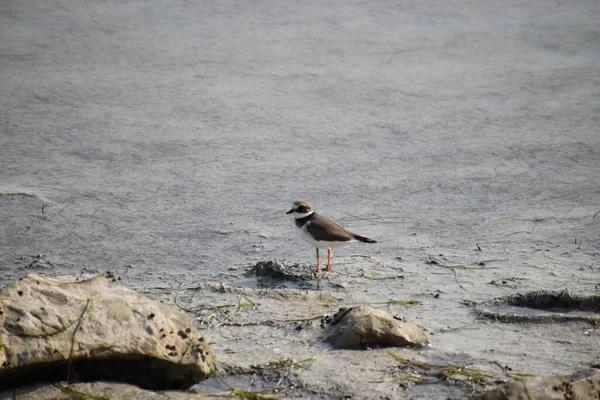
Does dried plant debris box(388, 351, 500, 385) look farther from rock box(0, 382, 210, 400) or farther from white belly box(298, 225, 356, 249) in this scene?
white belly box(298, 225, 356, 249)

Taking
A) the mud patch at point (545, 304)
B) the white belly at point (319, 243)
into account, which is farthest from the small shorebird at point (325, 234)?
the mud patch at point (545, 304)

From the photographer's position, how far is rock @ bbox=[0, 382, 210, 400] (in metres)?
3.55

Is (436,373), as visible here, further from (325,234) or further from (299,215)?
(299,215)

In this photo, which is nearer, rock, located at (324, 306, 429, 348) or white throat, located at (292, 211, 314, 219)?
rock, located at (324, 306, 429, 348)

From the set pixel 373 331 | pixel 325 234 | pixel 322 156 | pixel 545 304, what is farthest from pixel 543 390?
pixel 322 156

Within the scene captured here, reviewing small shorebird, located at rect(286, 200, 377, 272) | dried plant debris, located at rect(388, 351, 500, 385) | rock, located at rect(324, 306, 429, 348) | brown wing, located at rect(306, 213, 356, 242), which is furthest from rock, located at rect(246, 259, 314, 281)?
dried plant debris, located at rect(388, 351, 500, 385)

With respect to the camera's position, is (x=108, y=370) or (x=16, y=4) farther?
(x=16, y=4)

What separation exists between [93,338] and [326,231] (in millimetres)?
2014

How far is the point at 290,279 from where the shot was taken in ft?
17.2

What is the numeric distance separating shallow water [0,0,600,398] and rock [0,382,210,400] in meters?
Answer: 0.55

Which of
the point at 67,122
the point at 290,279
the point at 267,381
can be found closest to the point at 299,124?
the point at 67,122

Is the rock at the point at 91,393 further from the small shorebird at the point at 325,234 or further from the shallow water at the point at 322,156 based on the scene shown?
the small shorebird at the point at 325,234

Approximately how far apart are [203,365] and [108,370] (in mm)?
440

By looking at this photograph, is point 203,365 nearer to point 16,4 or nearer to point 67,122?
point 67,122
